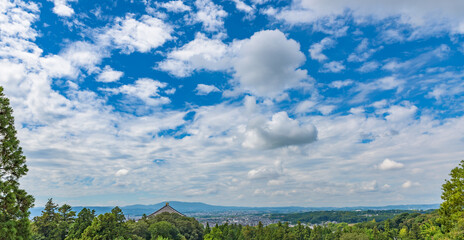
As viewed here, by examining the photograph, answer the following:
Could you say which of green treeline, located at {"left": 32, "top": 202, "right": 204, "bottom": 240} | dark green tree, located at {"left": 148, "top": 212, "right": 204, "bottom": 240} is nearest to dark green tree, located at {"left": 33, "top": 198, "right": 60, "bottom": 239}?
green treeline, located at {"left": 32, "top": 202, "right": 204, "bottom": 240}

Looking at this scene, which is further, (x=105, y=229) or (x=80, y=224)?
(x=80, y=224)

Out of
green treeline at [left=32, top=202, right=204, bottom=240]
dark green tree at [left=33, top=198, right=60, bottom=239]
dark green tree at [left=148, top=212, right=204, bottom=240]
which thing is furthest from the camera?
dark green tree at [left=148, top=212, right=204, bottom=240]

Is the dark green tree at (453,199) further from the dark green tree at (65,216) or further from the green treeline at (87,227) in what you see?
the dark green tree at (65,216)

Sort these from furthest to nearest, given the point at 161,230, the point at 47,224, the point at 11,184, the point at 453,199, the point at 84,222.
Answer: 1. the point at 161,230
2. the point at 47,224
3. the point at 84,222
4. the point at 453,199
5. the point at 11,184

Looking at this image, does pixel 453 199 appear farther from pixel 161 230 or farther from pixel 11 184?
pixel 161 230

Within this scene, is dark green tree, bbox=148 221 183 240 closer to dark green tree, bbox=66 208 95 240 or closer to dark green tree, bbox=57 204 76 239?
dark green tree, bbox=57 204 76 239

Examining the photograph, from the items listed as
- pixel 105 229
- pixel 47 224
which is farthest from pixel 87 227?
pixel 47 224

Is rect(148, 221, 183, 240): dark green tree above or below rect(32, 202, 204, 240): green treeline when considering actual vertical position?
below

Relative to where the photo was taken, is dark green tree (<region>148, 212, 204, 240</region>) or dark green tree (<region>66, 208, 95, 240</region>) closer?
dark green tree (<region>66, 208, 95, 240</region>)

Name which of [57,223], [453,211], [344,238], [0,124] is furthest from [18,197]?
[344,238]

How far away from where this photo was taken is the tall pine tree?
40.7ft

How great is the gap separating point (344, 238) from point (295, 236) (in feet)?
38.1

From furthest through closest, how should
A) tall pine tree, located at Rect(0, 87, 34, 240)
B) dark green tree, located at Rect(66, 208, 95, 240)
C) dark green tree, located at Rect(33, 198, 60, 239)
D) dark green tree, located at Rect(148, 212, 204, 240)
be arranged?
dark green tree, located at Rect(148, 212, 204, 240), dark green tree, located at Rect(33, 198, 60, 239), dark green tree, located at Rect(66, 208, 95, 240), tall pine tree, located at Rect(0, 87, 34, 240)

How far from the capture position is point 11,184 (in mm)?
12969
